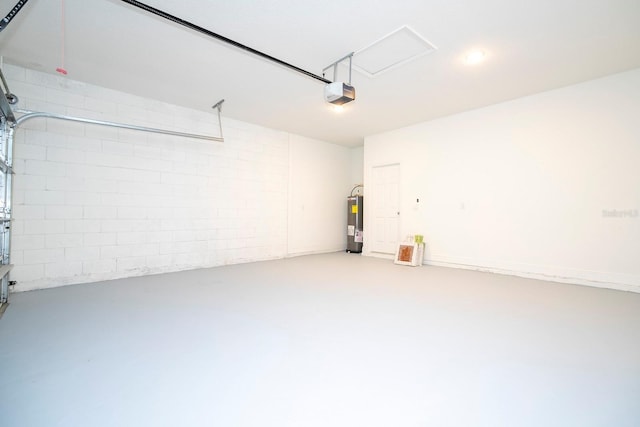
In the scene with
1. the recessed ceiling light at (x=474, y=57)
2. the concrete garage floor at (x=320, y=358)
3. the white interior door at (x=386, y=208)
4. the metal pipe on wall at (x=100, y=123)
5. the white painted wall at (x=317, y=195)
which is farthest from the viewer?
the white painted wall at (x=317, y=195)

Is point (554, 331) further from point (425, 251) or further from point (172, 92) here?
point (172, 92)

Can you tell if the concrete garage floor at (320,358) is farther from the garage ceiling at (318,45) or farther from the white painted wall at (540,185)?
the garage ceiling at (318,45)

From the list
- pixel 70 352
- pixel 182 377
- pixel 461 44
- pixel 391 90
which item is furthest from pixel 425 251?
pixel 70 352

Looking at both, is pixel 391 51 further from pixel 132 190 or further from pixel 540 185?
pixel 132 190

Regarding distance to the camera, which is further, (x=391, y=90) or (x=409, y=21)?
(x=391, y=90)

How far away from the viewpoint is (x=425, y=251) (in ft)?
18.6

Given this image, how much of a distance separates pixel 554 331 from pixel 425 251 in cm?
329

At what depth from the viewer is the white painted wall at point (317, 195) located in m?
6.68

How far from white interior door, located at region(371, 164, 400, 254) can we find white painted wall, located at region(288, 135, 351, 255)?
4.00 ft

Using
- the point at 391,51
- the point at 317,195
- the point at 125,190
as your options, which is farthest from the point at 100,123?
the point at 317,195

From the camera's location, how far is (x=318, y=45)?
10.2 feet

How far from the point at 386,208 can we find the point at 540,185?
112 inches

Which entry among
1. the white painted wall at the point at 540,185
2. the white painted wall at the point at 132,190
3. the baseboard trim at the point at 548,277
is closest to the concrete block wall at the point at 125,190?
the white painted wall at the point at 132,190

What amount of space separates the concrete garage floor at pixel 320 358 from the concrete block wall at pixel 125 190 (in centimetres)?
72
